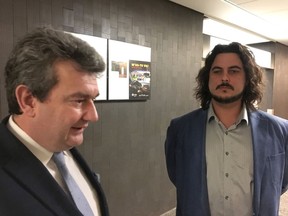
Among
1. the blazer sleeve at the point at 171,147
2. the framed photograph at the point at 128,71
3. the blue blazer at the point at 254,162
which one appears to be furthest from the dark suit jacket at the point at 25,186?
the framed photograph at the point at 128,71

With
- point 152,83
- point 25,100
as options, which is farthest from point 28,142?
point 152,83

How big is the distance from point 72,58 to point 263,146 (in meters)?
1.20

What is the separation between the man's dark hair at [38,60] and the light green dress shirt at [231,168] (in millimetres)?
1042

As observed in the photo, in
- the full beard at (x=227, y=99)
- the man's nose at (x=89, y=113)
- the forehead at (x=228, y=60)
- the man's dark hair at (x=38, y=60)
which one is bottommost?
the man's nose at (x=89, y=113)

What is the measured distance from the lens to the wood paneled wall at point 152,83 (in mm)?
2029

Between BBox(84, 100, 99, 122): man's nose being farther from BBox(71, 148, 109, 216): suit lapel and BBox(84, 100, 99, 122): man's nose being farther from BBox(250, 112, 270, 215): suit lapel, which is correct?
BBox(250, 112, 270, 215): suit lapel

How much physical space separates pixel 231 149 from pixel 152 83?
1.59m

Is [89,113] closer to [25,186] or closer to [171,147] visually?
[25,186]

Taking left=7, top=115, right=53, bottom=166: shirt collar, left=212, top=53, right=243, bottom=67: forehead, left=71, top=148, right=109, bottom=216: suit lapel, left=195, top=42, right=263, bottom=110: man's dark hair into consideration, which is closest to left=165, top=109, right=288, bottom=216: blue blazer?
left=195, top=42, right=263, bottom=110: man's dark hair

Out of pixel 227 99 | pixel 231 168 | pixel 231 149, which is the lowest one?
pixel 231 168

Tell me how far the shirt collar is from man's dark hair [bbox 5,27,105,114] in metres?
0.05

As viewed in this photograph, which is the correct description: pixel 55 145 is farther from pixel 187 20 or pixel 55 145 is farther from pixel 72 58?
pixel 187 20

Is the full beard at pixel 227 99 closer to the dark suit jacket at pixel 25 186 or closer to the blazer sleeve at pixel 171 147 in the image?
the blazer sleeve at pixel 171 147

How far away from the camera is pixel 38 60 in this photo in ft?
2.67
